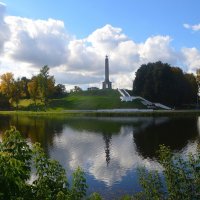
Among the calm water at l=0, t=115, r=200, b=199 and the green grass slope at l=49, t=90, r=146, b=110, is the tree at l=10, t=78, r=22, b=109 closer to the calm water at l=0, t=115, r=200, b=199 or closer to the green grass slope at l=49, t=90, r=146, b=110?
the green grass slope at l=49, t=90, r=146, b=110

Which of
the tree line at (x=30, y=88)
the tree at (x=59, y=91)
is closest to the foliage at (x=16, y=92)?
the tree line at (x=30, y=88)

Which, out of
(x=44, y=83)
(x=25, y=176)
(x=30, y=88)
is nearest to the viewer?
(x=25, y=176)

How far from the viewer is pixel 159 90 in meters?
104

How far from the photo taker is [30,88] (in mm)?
107562

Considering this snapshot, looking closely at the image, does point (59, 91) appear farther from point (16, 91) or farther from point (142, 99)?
point (142, 99)

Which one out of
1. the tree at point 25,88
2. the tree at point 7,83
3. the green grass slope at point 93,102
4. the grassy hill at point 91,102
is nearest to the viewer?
the green grass slope at point 93,102

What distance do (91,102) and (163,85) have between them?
23622 mm

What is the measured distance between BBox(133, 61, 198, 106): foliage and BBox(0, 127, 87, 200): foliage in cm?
9596

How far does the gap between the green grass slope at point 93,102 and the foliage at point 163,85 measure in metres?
5.67

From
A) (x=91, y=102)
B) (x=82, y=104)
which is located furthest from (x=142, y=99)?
(x=82, y=104)

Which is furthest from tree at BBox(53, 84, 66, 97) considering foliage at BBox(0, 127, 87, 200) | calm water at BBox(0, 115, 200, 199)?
foliage at BBox(0, 127, 87, 200)

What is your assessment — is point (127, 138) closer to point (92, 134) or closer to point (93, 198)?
point (92, 134)

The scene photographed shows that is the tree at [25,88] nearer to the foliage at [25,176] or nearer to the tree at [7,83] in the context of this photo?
the tree at [7,83]

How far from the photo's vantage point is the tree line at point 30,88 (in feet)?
335
